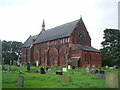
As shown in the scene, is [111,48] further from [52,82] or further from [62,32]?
[52,82]

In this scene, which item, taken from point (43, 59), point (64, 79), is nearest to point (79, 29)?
point (43, 59)

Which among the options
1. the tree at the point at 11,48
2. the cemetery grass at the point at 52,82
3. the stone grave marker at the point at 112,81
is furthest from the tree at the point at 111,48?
the tree at the point at 11,48

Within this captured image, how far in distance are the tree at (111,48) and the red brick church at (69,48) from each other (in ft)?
22.6

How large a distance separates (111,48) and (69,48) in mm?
17874

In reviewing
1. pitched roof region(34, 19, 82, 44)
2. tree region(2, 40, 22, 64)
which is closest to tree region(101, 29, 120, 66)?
pitched roof region(34, 19, 82, 44)

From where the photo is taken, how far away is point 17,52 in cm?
8638

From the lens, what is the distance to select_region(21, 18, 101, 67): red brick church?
4072 cm

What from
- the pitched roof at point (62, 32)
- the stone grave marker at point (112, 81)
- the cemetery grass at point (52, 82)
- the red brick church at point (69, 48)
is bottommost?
the cemetery grass at point (52, 82)

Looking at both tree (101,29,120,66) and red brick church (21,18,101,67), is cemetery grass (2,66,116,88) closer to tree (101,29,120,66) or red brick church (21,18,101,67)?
red brick church (21,18,101,67)

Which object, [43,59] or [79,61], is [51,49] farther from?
[79,61]

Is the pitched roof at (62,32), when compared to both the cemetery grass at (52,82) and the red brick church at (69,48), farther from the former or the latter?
the cemetery grass at (52,82)

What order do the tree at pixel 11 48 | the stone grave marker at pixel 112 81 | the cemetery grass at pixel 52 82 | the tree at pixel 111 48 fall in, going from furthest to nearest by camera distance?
the tree at pixel 11 48 → the tree at pixel 111 48 → the cemetery grass at pixel 52 82 → the stone grave marker at pixel 112 81

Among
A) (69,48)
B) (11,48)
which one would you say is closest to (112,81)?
(69,48)

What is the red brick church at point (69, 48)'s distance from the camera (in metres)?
40.7
